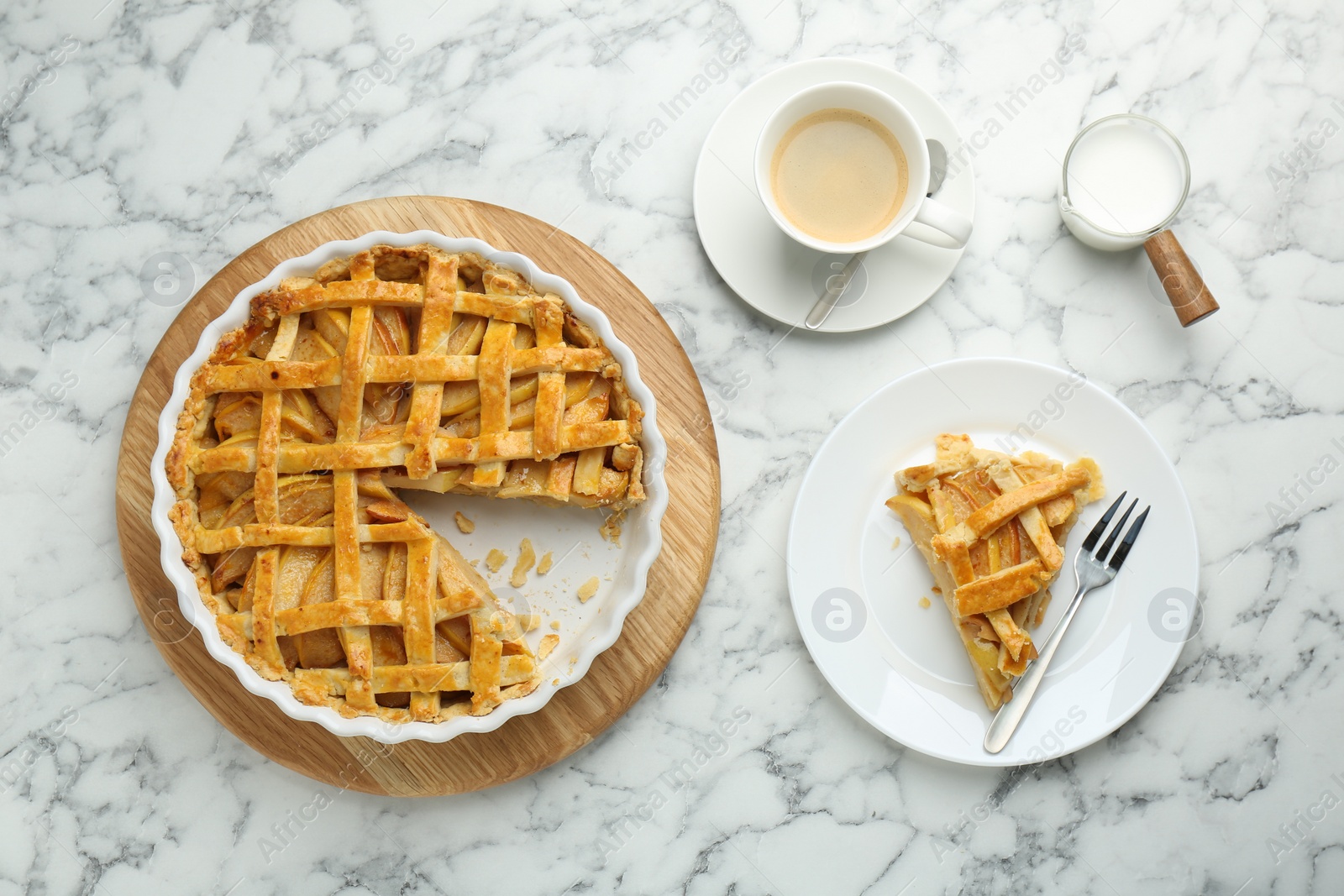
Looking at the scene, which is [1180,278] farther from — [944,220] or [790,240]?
[790,240]

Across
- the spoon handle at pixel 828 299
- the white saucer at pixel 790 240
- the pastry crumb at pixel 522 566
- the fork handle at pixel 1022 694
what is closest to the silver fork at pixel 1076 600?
the fork handle at pixel 1022 694

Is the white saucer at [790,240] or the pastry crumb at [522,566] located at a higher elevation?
the white saucer at [790,240]

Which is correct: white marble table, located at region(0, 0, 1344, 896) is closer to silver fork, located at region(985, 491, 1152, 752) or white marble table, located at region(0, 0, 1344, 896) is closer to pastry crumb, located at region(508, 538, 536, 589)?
silver fork, located at region(985, 491, 1152, 752)

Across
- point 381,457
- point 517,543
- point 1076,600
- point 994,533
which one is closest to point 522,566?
point 517,543

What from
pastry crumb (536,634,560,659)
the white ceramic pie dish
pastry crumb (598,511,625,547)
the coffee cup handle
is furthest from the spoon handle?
pastry crumb (536,634,560,659)

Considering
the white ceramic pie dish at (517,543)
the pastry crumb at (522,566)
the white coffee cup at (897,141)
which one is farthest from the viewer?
the pastry crumb at (522,566)

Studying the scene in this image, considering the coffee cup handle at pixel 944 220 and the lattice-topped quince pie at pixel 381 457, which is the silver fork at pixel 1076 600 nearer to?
the coffee cup handle at pixel 944 220

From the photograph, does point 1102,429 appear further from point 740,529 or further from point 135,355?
point 135,355
